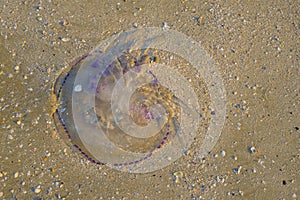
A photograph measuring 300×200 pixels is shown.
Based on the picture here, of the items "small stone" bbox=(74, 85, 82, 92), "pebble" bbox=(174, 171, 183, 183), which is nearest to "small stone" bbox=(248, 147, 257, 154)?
"pebble" bbox=(174, 171, 183, 183)

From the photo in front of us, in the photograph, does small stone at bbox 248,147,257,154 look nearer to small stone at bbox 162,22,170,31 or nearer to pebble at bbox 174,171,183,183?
pebble at bbox 174,171,183,183

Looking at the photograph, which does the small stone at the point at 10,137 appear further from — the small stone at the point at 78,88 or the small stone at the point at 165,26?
the small stone at the point at 165,26

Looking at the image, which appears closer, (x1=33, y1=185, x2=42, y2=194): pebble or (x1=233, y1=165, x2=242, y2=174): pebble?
(x1=33, y1=185, x2=42, y2=194): pebble

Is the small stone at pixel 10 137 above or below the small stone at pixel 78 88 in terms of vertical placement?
below

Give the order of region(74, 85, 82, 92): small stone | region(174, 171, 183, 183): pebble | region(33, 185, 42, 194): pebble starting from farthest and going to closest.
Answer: region(74, 85, 82, 92): small stone < region(174, 171, 183, 183): pebble < region(33, 185, 42, 194): pebble

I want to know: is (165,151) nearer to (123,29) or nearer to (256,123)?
(256,123)

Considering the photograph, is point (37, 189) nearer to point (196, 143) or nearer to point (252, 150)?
point (196, 143)

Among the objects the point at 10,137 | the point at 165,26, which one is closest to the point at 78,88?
the point at 10,137

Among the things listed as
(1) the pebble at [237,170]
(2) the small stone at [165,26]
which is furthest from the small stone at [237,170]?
(2) the small stone at [165,26]
